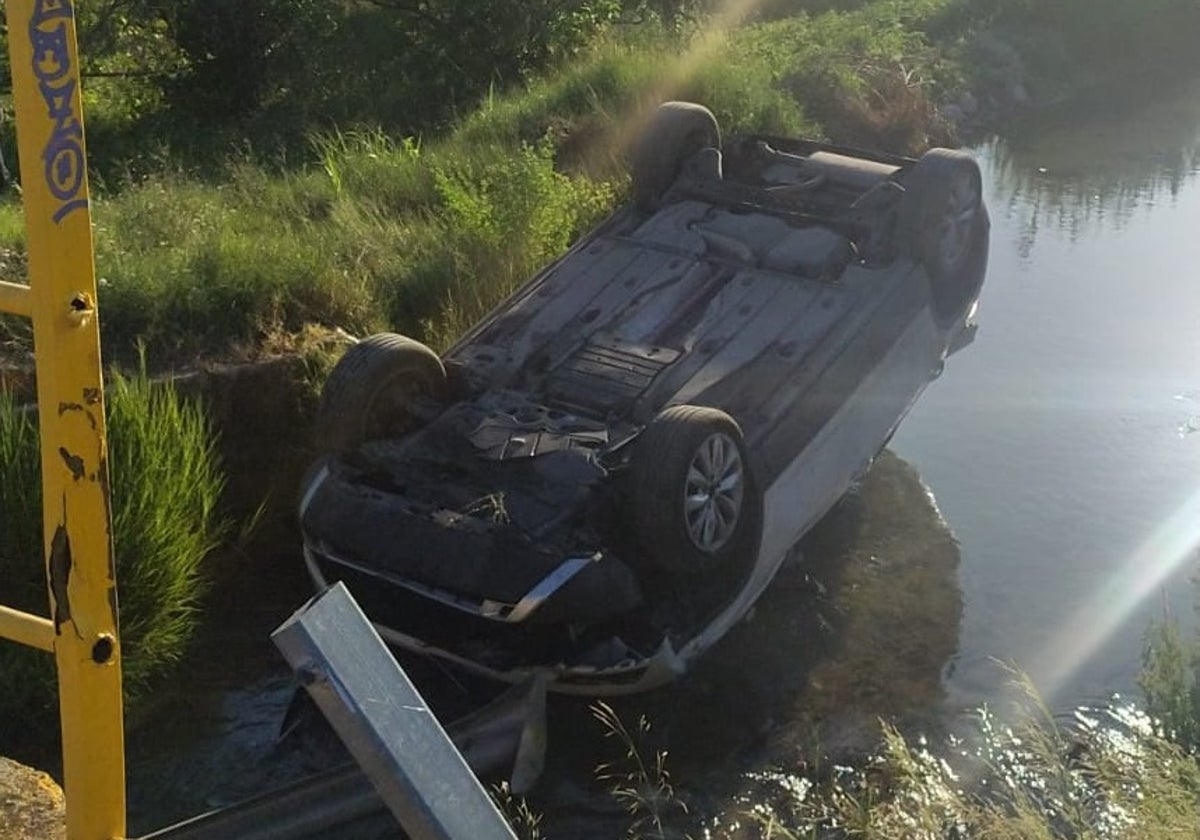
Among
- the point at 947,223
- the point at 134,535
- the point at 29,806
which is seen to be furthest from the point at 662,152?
the point at 29,806

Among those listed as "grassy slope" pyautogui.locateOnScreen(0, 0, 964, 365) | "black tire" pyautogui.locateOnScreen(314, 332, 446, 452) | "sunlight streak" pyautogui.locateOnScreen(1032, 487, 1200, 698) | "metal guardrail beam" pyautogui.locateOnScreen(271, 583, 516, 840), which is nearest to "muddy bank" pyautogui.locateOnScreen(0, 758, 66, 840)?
"metal guardrail beam" pyautogui.locateOnScreen(271, 583, 516, 840)

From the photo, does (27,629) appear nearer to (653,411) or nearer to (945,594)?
(653,411)

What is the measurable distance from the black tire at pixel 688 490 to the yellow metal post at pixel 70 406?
10.6ft

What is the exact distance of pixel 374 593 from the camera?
17.9 feet

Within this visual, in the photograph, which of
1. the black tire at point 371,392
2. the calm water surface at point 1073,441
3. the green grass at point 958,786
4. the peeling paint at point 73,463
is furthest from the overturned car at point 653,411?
the peeling paint at point 73,463

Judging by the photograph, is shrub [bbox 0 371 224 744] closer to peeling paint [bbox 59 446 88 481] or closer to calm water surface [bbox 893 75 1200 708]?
calm water surface [bbox 893 75 1200 708]

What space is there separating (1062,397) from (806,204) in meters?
2.38

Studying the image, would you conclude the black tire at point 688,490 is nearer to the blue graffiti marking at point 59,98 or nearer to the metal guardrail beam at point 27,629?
the metal guardrail beam at point 27,629

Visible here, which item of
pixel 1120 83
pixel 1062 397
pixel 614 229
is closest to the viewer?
pixel 614 229

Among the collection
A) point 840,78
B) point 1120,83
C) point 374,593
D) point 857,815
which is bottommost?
point 1120,83

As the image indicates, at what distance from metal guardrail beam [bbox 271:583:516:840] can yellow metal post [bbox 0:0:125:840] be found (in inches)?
15.6

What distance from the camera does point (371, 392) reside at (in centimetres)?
584

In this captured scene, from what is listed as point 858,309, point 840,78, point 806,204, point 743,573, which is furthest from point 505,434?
point 840,78

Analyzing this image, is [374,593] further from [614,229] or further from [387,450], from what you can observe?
[614,229]
